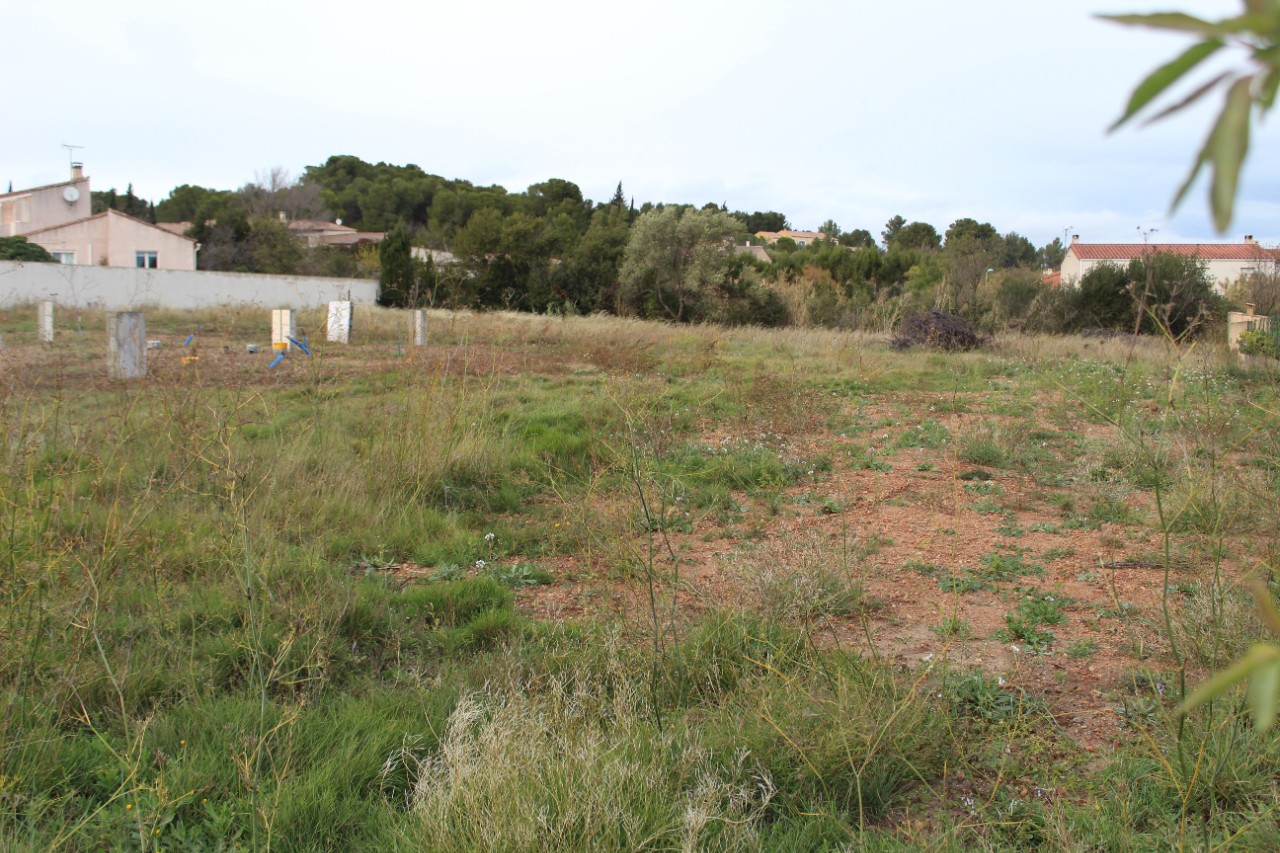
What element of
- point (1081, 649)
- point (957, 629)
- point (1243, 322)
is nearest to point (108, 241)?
point (1243, 322)

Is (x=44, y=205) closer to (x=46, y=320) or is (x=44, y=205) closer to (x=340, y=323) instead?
(x=46, y=320)

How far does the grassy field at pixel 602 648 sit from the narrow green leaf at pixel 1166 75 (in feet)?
6.08

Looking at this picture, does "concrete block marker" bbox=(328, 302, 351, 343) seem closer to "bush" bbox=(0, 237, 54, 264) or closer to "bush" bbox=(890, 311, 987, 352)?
"bush" bbox=(890, 311, 987, 352)

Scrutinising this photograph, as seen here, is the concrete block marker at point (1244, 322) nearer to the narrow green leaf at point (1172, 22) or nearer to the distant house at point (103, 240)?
the narrow green leaf at point (1172, 22)

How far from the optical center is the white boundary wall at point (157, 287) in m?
22.8

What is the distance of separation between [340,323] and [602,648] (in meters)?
13.1

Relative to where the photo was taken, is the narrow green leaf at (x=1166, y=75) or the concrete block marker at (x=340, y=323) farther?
the concrete block marker at (x=340, y=323)

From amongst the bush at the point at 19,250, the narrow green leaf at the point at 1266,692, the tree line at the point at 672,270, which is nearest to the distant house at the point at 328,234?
the tree line at the point at 672,270

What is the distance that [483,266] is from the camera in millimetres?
31328

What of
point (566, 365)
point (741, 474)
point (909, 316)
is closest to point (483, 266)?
point (909, 316)

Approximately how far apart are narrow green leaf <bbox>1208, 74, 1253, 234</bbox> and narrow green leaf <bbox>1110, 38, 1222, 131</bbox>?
3 centimetres

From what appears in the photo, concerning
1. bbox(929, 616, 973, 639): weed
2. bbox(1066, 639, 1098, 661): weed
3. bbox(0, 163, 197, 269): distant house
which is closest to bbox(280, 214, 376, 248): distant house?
bbox(0, 163, 197, 269): distant house

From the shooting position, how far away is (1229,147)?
1.38ft

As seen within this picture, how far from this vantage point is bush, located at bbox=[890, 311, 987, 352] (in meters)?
17.0
